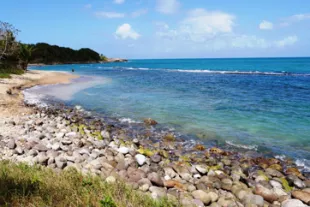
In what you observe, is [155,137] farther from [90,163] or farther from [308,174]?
[308,174]

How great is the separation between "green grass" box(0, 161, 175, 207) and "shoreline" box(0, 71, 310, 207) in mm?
1136

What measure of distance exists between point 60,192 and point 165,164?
12.8ft

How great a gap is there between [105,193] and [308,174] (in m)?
6.05

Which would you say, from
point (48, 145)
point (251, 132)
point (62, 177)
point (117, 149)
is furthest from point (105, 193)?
point (251, 132)

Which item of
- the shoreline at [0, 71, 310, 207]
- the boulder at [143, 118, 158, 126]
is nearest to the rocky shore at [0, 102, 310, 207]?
the shoreline at [0, 71, 310, 207]

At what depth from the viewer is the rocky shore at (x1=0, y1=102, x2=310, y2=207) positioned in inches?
229

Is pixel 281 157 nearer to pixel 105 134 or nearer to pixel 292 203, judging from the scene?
pixel 292 203

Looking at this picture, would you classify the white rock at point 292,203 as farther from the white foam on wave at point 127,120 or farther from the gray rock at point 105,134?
the white foam on wave at point 127,120

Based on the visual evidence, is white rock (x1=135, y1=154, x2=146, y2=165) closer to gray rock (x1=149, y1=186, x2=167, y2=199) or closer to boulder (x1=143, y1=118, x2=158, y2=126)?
gray rock (x1=149, y1=186, x2=167, y2=199)

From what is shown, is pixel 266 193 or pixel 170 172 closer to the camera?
pixel 266 193

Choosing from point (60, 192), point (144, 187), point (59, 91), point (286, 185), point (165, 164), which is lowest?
point (286, 185)

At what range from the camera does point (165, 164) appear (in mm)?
7672

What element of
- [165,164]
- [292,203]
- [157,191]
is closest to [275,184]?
[292,203]

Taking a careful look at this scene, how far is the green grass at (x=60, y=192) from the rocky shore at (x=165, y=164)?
0.94 metres
